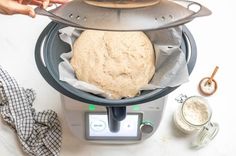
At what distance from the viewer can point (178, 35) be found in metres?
0.72

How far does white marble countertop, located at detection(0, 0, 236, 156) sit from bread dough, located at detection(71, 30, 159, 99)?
8.5 inches

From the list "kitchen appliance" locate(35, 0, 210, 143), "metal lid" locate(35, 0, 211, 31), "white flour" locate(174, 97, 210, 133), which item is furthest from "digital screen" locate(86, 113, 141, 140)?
"metal lid" locate(35, 0, 211, 31)

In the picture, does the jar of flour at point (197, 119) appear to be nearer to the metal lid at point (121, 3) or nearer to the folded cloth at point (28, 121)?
the folded cloth at point (28, 121)

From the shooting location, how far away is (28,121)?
86 centimetres

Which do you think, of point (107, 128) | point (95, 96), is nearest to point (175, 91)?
point (107, 128)

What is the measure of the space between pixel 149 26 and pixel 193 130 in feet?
1.65

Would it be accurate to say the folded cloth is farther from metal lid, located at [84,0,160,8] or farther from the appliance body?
metal lid, located at [84,0,160,8]

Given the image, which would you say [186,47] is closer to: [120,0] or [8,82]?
[120,0]

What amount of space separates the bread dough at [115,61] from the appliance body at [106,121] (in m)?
0.07

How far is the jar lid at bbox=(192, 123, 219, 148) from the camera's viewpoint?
34.0 inches

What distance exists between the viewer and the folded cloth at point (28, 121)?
85cm

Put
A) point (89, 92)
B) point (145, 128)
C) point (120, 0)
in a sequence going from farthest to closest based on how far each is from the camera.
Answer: point (145, 128) → point (89, 92) → point (120, 0)

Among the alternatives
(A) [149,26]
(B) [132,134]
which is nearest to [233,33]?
(B) [132,134]

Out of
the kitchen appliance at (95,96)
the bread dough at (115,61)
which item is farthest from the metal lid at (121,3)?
the bread dough at (115,61)
